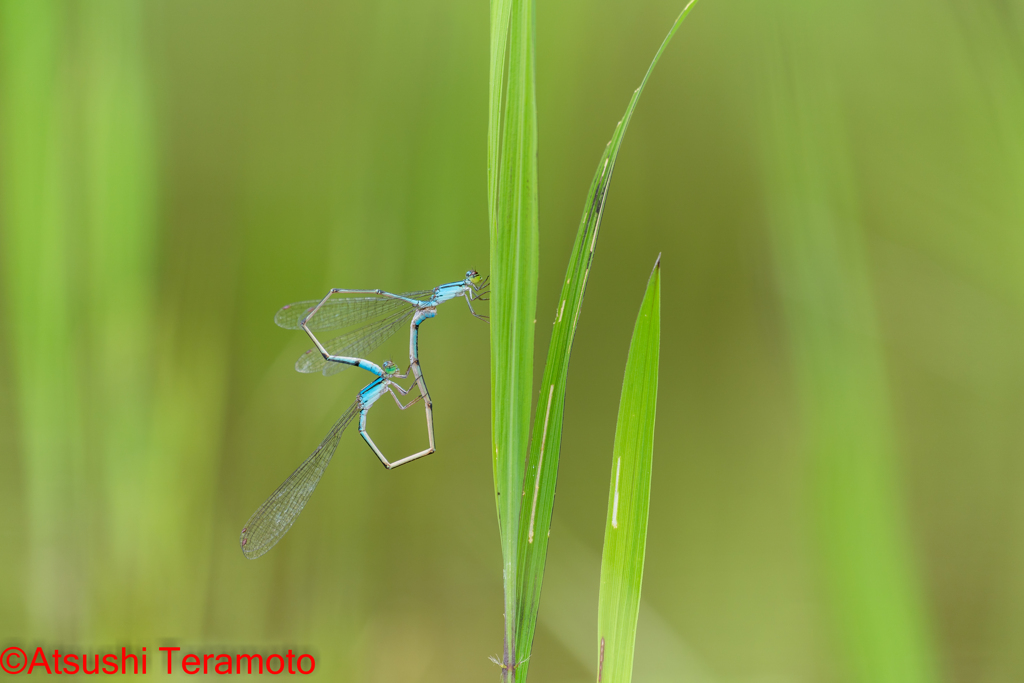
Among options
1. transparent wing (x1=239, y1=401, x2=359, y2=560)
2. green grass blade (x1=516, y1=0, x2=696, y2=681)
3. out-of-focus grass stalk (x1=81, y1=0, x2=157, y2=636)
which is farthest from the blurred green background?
green grass blade (x1=516, y1=0, x2=696, y2=681)

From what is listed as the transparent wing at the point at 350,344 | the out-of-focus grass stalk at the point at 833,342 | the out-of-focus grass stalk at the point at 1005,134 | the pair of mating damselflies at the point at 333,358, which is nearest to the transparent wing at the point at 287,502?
the pair of mating damselflies at the point at 333,358

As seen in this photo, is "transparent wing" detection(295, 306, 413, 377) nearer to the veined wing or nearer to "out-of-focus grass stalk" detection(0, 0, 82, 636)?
the veined wing

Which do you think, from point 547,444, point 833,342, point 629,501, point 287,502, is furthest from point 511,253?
point 833,342

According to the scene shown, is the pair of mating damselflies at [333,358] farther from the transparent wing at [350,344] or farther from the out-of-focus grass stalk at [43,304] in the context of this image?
the out-of-focus grass stalk at [43,304]

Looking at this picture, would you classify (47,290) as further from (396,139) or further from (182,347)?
(396,139)

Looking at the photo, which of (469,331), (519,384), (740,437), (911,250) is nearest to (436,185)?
(469,331)

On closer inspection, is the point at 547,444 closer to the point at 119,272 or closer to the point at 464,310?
the point at 464,310
